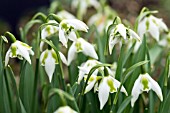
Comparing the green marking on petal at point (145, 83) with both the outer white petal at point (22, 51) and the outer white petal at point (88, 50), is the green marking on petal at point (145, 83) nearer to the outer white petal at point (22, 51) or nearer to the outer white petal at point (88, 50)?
the outer white petal at point (88, 50)

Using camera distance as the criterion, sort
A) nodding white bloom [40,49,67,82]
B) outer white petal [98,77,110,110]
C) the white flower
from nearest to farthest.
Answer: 1. outer white petal [98,77,110,110]
2. nodding white bloom [40,49,67,82]
3. the white flower

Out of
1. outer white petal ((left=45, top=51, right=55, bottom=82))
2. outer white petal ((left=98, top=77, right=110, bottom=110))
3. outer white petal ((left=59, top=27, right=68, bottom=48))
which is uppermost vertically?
outer white petal ((left=59, top=27, right=68, bottom=48))

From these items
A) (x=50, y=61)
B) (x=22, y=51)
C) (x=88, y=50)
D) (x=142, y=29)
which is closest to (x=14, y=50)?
(x=22, y=51)

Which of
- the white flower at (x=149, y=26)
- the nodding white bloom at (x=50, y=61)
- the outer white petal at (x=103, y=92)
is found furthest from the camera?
the white flower at (x=149, y=26)

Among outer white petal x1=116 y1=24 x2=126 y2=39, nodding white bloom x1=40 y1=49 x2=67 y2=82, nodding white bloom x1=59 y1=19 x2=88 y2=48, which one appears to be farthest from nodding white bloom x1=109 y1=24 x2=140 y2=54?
nodding white bloom x1=40 y1=49 x2=67 y2=82

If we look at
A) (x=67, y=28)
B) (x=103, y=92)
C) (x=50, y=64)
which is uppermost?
(x=67, y=28)

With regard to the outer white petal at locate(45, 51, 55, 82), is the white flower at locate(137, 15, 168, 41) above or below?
above

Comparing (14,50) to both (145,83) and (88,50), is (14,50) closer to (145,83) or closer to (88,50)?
(88,50)

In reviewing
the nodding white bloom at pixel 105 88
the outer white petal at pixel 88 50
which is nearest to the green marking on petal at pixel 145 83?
the nodding white bloom at pixel 105 88

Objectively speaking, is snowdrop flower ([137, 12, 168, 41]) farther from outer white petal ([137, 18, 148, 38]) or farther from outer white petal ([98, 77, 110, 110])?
outer white petal ([98, 77, 110, 110])

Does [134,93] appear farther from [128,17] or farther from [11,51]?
[128,17]

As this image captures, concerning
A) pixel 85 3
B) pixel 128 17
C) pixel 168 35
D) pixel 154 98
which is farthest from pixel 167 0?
pixel 154 98
